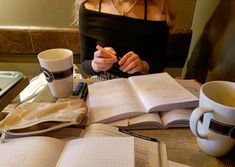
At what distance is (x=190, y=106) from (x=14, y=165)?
1.22ft

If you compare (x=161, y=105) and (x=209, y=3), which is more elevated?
(x=209, y=3)

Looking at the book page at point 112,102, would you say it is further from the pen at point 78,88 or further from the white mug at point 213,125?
the white mug at point 213,125

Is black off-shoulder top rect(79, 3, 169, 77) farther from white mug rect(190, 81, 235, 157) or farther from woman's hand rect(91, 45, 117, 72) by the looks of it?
white mug rect(190, 81, 235, 157)

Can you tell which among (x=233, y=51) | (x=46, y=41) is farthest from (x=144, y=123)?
(x=46, y=41)

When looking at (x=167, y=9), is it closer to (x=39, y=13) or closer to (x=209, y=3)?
(x=209, y=3)

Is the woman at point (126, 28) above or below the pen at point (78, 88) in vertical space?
above

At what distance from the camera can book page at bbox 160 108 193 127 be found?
49cm

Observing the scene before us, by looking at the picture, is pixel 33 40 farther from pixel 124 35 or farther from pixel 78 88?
pixel 78 88

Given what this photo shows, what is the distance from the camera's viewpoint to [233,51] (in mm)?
737

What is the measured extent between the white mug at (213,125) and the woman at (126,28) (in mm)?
483

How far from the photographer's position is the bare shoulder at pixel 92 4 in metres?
0.95

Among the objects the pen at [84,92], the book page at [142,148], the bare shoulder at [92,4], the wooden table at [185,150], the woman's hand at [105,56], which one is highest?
the bare shoulder at [92,4]

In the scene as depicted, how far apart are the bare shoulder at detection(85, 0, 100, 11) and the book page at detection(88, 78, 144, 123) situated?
0.45 metres

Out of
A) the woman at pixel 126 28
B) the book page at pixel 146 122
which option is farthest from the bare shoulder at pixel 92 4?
the book page at pixel 146 122
